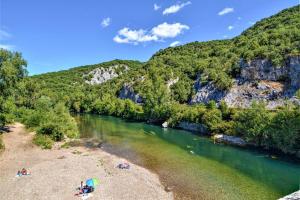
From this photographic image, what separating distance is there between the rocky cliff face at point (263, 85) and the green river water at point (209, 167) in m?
29.8

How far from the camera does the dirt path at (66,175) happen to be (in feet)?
94.2

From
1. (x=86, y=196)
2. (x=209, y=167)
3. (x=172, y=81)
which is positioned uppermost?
(x=172, y=81)

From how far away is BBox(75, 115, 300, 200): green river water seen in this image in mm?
31578

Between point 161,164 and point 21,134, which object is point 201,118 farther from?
point 21,134

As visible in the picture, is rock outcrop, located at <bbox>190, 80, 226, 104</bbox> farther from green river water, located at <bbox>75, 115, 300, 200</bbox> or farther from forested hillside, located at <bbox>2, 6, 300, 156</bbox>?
green river water, located at <bbox>75, 115, 300, 200</bbox>

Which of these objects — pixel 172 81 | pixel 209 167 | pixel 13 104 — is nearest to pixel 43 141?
pixel 13 104

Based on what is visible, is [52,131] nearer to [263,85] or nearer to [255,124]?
[255,124]

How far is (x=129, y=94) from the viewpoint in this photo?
494 ft

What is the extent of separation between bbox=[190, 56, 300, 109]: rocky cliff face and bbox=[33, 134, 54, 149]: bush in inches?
2344

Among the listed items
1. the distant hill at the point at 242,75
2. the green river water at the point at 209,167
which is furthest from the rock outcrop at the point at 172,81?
the green river water at the point at 209,167

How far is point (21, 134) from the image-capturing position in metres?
59.8

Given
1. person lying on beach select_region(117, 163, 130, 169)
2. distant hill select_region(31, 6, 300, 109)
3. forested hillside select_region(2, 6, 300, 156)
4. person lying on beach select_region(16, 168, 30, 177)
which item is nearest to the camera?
person lying on beach select_region(16, 168, 30, 177)

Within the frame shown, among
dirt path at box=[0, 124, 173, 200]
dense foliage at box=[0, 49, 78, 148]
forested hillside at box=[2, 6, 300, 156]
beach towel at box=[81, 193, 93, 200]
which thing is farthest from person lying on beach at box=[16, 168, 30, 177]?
forested hillside at box=[2, 6, 300, 156]

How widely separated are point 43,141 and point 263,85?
69.5 metres
